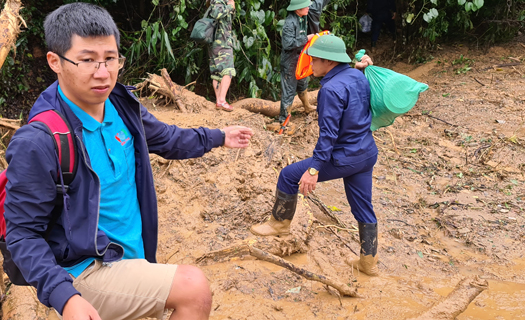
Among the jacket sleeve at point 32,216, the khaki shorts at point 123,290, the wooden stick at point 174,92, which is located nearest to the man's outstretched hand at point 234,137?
the khaki shorts at point 123,290

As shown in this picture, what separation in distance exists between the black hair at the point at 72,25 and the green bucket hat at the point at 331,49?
72.6 inches

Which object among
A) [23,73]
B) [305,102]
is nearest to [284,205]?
[305,102]

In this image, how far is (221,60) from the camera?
5.62 metres

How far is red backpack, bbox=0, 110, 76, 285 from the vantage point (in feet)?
4.48

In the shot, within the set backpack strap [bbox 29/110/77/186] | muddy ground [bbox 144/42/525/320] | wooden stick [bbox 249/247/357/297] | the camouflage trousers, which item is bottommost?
muddy ground [bbox 144/42/525/320]

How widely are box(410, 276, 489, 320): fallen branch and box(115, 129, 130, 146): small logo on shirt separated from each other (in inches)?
81.2

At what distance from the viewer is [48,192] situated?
1319 millimetres

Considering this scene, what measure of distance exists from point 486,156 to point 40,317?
5324mm

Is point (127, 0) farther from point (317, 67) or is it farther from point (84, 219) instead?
point (84, 219)

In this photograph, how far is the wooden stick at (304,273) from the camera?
2.62 metres

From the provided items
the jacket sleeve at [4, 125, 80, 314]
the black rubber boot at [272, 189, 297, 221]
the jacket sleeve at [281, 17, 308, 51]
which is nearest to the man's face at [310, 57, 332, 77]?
the black rubber boot at [272, 189, 297, 221]

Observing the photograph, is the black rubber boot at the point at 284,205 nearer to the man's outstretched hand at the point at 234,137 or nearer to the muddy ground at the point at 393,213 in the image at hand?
the muddy ground at the point at 393,213

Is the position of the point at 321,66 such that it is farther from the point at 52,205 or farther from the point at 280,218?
the point at 52,205

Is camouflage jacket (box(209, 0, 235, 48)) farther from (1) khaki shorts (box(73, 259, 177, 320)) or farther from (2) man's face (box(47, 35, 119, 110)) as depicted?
(1) khaki shorts (box(73, 259, 177, 320))
